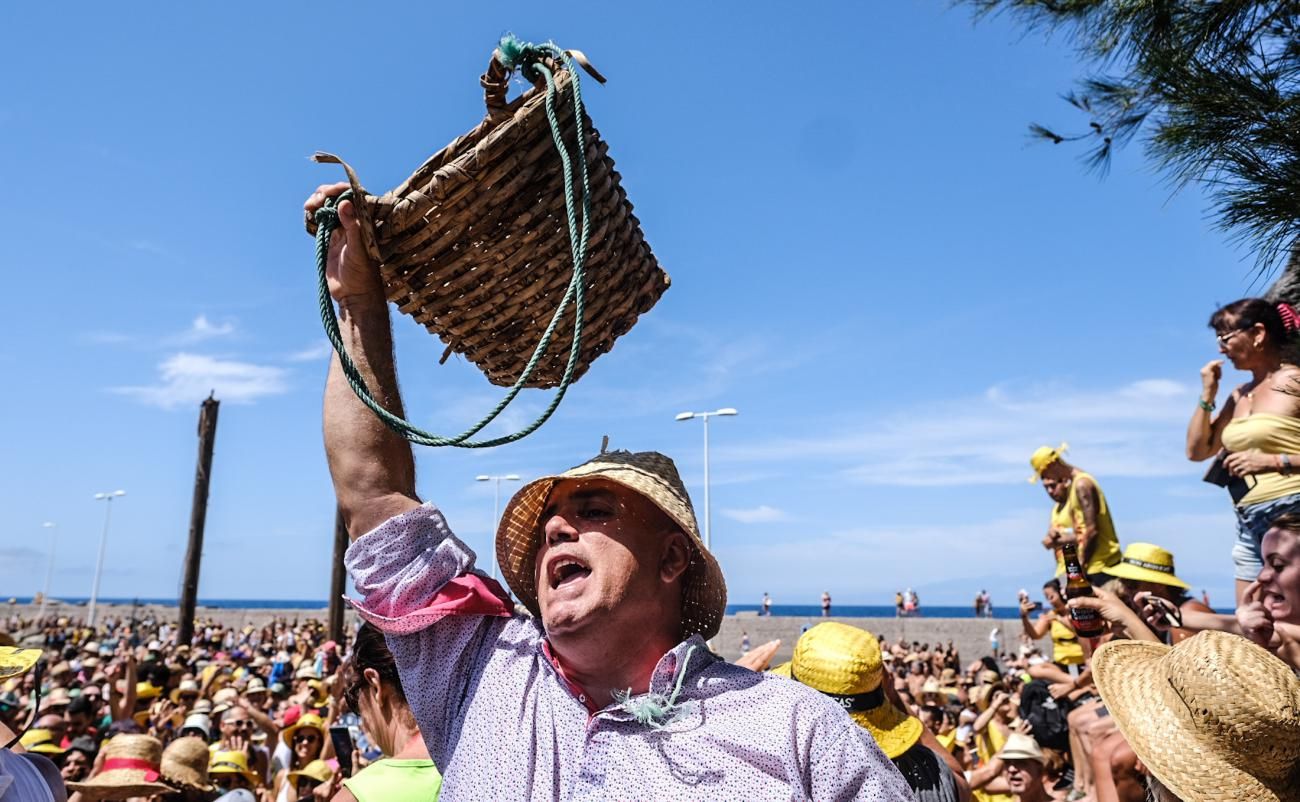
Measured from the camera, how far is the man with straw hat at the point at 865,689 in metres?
3.39

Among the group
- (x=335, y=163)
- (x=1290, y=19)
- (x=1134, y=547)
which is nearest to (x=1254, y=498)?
(x=1134, y=547)

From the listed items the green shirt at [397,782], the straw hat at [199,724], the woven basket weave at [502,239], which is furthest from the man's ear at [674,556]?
the straw hat at [199,724]

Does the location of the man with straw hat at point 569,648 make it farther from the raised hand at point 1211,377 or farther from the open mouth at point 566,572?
the raised hand at point 1211,377

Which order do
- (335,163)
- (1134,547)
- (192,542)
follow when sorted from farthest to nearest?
1. (192,542)
2. (1134,547)
3. (335,163)

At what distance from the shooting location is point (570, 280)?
2117 millimetres

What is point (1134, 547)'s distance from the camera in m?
5.20

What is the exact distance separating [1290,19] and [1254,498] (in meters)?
2.15

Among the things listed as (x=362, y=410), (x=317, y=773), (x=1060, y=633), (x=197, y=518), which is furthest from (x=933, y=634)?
(x=362, y=410)

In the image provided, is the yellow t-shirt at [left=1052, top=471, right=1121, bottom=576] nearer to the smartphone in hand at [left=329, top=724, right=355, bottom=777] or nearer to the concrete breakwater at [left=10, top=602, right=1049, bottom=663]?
the smartphone in hand at [left=329, top=724, right=355, bottom=777]

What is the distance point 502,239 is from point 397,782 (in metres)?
1.72

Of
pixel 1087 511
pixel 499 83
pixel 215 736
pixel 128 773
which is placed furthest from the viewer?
pixel 215 736

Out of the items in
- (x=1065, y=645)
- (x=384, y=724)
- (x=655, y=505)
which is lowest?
(x=384, y=724)

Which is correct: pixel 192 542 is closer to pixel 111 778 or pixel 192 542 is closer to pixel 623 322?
pixel 111 778

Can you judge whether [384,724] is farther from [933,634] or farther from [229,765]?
[933,634]
